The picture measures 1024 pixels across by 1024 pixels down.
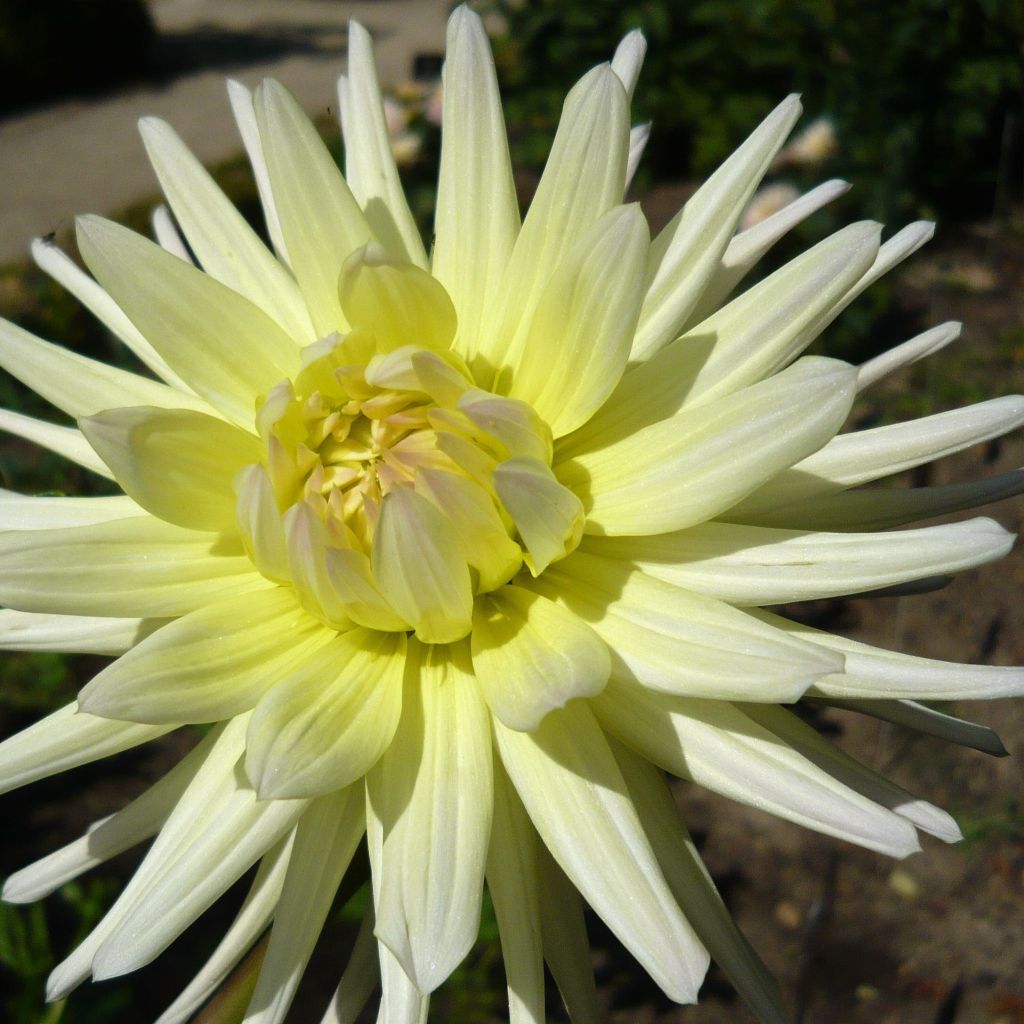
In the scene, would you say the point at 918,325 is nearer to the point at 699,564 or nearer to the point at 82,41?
the point at 699,564

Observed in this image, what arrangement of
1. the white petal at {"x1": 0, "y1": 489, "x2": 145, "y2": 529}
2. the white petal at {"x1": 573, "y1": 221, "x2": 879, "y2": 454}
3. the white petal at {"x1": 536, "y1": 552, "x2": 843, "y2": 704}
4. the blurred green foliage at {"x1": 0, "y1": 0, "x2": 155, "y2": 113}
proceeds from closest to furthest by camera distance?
the white petal at {"x1": 536, "y1": 552, "x2": 843, "y2": 704} → the white petal at {"x1": 573, "y1": 221, "x2": 879, "y2": 454} → the white petal at {"x1": 0, "y1": 489, "x2": 145, "y2": 529} → the blurred green foliage at {"x1": 0, "y1": 0, "x2": 155, "y2": 113}

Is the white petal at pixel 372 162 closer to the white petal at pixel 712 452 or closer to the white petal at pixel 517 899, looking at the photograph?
the white petal at pixel 712 452

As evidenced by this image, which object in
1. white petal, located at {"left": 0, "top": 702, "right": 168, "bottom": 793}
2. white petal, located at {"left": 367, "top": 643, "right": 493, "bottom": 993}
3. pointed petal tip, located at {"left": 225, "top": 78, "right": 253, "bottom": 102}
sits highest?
pointed petal tip, located at {"left": 225, "top": 78, "right": 253, "bottom": 102}

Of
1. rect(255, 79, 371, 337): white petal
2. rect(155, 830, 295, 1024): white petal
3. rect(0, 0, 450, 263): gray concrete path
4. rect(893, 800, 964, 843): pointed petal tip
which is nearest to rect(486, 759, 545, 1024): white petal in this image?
rect(155, 830, 295, 1024): white petal

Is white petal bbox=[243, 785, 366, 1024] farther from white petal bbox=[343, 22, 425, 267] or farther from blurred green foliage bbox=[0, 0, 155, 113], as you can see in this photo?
blurred green foliage bbox=[0, 0, 155, 113]

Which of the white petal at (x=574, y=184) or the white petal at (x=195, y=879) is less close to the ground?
the white petal at (x=574, y=184)

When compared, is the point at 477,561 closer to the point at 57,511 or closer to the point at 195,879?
the point at 195,879

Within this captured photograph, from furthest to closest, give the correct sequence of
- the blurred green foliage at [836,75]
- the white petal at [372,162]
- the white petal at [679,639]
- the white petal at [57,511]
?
the blurred green foliage at [836,75]
the white petal at [372,162]
the white petal at [57,511]
the white petal at [679,639]

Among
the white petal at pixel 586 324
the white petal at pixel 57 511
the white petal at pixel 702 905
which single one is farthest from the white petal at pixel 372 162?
the white petal at pixel 702 905
